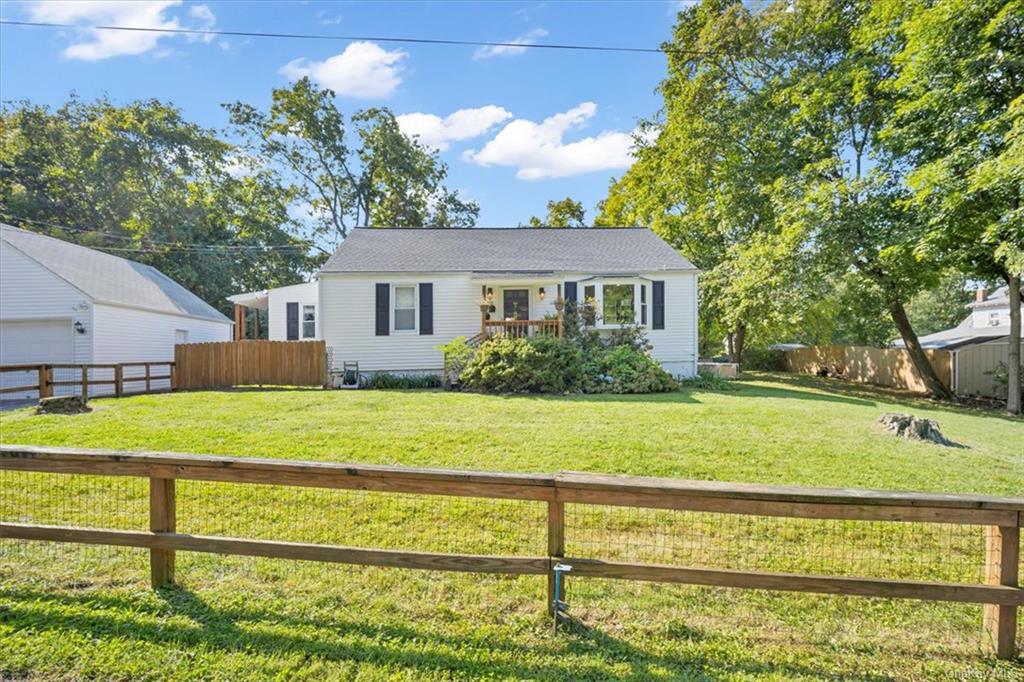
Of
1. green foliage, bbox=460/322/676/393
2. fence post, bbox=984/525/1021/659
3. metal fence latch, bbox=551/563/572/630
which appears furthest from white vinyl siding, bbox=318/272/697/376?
fence post, bbox=984/525/1021/659

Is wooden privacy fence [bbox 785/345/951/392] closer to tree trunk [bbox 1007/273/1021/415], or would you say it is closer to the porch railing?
tree trunk [bbox 1007/273/1021/415]

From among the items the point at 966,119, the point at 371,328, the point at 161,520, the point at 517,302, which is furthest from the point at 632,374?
the point at 161,520

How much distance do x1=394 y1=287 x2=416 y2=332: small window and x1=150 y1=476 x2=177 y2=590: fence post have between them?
11.7 metres

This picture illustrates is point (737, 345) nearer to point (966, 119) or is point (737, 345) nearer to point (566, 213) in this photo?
point (966, 119)

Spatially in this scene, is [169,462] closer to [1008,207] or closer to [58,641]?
[58,641]

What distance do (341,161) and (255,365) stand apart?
1973 centimetres

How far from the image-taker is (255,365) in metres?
13.4

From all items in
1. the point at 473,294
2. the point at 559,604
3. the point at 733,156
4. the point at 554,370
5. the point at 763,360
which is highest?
the point at 733,156

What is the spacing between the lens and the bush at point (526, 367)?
11438mm

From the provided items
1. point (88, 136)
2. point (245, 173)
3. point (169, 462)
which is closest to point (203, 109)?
point (245, 173)

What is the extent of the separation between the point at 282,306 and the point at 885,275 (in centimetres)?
2075

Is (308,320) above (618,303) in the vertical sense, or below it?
below

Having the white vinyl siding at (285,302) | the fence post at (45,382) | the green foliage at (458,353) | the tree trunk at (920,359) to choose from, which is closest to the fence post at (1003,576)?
the green foliage at (458,353)

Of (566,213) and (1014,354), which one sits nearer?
(1014,354)
